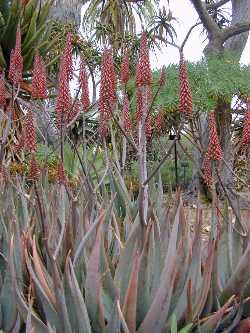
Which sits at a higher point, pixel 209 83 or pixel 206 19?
pixel 206 19

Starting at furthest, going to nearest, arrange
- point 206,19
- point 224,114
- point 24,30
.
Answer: point 206,19, point 224,114, point 24,30

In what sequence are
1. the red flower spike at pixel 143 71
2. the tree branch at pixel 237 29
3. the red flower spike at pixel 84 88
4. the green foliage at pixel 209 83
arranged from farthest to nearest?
1. the tree branch at pixel 237 29
2. the green foliage at pixel 209 83
3. the red flower spike at pixel 84 88
4. the red flower spike at pixel 143 71

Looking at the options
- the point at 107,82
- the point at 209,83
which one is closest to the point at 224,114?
the point at 209,83

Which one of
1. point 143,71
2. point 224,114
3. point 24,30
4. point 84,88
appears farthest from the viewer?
point 224,114

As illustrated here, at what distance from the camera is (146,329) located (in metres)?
1.55

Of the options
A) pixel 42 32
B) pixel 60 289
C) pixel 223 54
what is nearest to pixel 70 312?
pixel 60 289

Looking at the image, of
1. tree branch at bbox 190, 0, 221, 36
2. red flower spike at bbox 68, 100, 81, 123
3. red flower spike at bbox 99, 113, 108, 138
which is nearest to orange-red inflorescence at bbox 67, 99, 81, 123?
red flower spike at bbox 68, 100, 81, 123

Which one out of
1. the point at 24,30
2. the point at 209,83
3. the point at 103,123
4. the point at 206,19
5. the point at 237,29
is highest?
the point at 206,19

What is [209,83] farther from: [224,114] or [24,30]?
[24,30]

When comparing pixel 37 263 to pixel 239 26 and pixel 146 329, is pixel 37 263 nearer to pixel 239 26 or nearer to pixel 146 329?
pixel 146 329

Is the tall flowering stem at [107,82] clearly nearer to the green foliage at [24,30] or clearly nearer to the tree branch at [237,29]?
the green foliage at [24,30]

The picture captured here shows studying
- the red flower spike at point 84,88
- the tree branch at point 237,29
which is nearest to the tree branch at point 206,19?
the tree branch at point 237,29

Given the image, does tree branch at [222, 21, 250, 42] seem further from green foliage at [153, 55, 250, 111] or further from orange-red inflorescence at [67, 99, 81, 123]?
orange-red inflorescence at [67, 99, 81, 123]

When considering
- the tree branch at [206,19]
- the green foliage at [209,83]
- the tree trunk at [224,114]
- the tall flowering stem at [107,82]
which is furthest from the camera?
the tree branch at [206,19]
